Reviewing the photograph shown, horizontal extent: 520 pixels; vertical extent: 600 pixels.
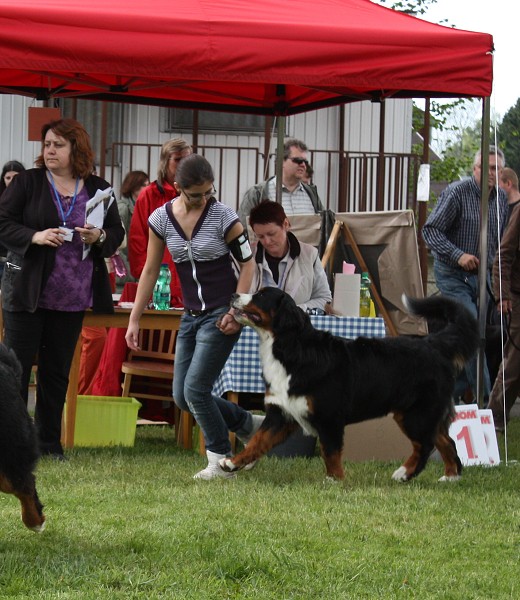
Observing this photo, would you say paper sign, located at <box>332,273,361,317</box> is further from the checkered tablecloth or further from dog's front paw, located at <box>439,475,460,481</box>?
dog's front paw, located at <box>439,475,460,481</box>

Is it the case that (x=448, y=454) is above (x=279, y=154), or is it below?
below

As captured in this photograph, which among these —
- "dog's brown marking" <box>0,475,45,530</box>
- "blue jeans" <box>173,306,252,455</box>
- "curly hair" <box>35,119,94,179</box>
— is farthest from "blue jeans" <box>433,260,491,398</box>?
"dog's brown marking" <box>0,475,45,530</box>

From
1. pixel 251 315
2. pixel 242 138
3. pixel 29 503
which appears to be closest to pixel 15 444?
pixel 29 503

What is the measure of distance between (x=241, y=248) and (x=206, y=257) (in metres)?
0.20

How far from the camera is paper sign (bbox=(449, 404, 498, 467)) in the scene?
659 centimetres

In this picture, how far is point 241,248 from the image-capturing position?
19.2 ft

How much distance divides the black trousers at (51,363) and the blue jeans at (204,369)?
0.74 meters

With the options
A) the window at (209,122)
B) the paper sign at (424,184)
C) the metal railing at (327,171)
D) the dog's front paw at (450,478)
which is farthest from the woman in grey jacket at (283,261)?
the window at (209,122)

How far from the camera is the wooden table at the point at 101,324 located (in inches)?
267

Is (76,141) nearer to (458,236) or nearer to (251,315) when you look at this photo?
(251,315)

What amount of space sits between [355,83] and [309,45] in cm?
34

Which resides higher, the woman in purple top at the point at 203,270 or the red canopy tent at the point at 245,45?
the red canopy tent at the point at 245,45

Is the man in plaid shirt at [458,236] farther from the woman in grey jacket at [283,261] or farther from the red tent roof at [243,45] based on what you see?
the red tent roof at [243,45]

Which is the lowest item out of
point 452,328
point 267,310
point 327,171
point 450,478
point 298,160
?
point 450,478
